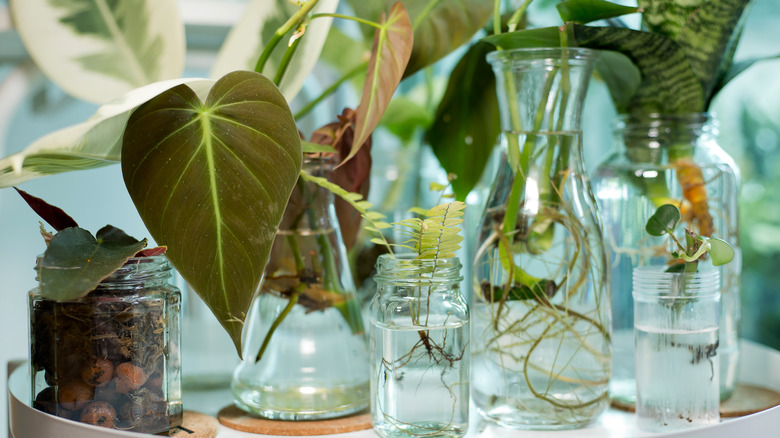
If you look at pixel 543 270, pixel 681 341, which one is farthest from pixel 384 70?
pixel 681 341

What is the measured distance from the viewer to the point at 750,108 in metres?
1.54

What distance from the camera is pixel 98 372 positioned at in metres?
0.43

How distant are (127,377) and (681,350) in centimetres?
39

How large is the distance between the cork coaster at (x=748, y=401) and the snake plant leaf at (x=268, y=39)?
0.45 metres

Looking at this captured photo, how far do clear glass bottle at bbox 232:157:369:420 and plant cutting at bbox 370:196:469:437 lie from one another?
59 mm

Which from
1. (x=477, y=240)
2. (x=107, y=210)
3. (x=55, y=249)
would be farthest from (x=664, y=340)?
(x=107, y=210)

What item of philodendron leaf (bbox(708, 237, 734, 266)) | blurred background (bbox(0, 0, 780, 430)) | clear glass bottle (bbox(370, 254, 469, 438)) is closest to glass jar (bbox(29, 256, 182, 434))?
clear glass bottle (bbox(370, 254, 469, 438))

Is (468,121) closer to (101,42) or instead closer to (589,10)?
(589,10)

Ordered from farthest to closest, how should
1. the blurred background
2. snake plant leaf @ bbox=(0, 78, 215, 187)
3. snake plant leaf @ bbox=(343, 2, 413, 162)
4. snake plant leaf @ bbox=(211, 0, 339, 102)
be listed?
the blurred background, snake plant leaf @ bbox=(211, 0, 339, 102), snake plant leaf @ bbox=(343, 2, 413, 162), snake plant leaf @ bbox=(0, 78, 215, 187)

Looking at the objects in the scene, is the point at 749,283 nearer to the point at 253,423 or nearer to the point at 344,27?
the point at 344,27

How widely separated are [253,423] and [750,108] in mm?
1446

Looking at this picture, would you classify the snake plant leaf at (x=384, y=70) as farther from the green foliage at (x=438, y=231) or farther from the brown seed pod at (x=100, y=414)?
the brown seed pod at (x=100, y=414)

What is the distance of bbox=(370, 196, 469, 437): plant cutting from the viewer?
47 centimetres

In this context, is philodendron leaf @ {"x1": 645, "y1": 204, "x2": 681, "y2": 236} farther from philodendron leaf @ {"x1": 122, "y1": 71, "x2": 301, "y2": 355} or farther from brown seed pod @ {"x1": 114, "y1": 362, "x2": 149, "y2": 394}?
brown seed pod @ {"x1": 114, "y1": 362, "x2": 149, "y2": 394}
